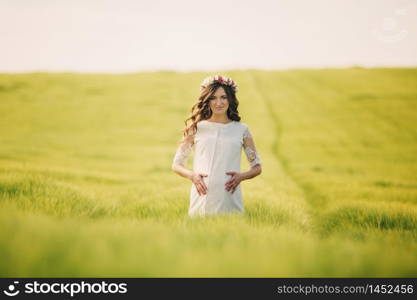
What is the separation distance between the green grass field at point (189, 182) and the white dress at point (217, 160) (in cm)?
25

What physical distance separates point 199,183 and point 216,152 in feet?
1.25

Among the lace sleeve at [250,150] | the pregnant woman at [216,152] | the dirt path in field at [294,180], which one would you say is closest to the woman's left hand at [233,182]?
the pregnant woman at [216,152]

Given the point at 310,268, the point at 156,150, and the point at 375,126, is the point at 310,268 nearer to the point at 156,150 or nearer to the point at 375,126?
the point at 156,150

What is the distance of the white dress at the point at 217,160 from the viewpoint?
3051 millimetres

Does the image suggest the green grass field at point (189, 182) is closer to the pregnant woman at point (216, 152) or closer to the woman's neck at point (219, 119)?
the pregnant woman at point (216, 152)

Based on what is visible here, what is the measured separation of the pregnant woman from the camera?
304 cm

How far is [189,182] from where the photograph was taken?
7859 mm

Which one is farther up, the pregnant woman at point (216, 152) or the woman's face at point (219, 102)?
the woman's face at point (219, 102)

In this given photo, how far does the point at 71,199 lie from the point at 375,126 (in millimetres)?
17868

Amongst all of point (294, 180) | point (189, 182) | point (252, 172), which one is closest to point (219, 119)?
point (252, 172)

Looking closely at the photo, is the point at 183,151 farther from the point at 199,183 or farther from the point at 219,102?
the point at 219,102

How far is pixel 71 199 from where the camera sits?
370 cm

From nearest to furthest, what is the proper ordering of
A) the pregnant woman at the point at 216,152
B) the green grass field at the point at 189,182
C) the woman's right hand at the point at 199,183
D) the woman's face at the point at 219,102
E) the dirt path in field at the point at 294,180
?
1. the green grass field at the point at 189,182
2. the woman's right hand at the point at 199,183
3. the pregnant woman at the point at 216,152
4. the woman's face at the point at 219,102
5. the dirt path in field at the point at 294,180

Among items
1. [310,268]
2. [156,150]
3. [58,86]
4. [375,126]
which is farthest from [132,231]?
[58,86]
